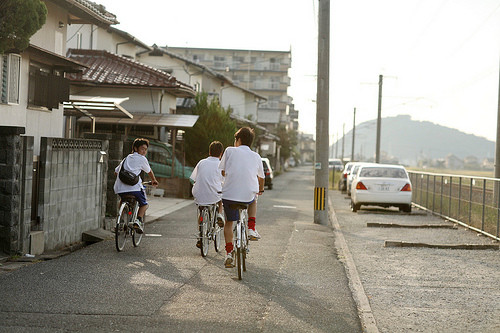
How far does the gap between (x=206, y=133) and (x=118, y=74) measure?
4774mm

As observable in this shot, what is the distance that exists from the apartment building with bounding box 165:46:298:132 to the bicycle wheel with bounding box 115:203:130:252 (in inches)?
3678

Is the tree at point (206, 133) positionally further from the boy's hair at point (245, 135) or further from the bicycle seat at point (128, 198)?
the boy's hair at point (245, 135)

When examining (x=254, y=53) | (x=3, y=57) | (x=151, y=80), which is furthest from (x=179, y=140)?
(x=254, y=53)

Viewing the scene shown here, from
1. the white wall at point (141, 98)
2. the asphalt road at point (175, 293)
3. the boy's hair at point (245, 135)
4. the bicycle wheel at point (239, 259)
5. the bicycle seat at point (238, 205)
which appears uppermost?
the white wall at point (141, 98)

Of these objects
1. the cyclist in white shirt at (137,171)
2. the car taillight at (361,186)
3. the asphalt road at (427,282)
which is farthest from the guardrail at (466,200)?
the cyclist in white shirt at (137,171)

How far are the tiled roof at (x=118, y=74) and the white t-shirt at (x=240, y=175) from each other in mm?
20411

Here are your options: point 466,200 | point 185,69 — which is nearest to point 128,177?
point 466,200

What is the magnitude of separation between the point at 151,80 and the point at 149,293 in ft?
82.3

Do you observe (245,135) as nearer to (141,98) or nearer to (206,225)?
(206,225)

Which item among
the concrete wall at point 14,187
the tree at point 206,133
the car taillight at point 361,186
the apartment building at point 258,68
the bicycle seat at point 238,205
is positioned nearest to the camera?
the bicycle seat at point 238,205

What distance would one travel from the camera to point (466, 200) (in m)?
18.8

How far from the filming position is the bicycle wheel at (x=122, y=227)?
11.2 metres

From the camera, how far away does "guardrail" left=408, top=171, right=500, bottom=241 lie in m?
16.2

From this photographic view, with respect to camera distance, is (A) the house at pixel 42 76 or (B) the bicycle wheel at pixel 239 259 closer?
(B) the bicycle wheel at pixel 239 259
